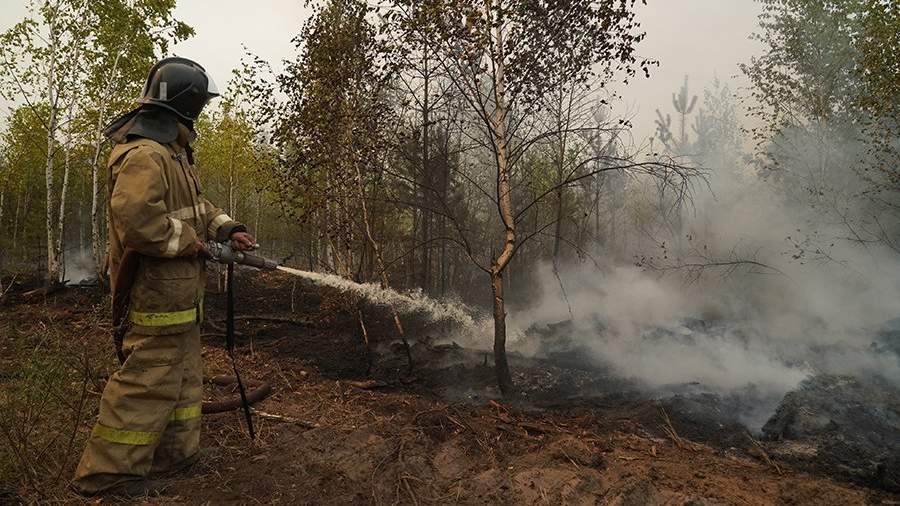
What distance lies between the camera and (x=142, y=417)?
2850 millimetres

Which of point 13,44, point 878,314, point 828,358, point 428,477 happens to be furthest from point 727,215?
point 13,44

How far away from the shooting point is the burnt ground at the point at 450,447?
3074 mm

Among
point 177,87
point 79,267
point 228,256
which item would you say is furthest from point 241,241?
point 79,267

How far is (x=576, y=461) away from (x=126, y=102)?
1606 centimetres

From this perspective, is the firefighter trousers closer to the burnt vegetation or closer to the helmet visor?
the burnt vegetation

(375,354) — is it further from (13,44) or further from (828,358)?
(13,44)

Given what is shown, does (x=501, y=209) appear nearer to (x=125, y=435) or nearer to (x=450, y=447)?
(x=450, y=447)

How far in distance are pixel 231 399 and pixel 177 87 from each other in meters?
2.76

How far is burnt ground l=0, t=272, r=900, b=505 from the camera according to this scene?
10.1ft

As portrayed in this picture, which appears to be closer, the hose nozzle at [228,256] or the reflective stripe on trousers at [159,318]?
the reflective stripe on trousers at [159,318]

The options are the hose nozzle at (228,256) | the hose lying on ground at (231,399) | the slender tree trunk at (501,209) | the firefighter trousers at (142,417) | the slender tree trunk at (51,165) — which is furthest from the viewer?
the slender tree trunk at (51,165)

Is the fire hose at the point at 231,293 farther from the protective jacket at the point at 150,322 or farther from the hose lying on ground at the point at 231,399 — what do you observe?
the protective jacket at the point at 150,322

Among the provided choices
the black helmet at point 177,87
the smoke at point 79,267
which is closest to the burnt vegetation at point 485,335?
the black helmet at point 177,87

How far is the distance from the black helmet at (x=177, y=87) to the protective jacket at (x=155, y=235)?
0.92ft
